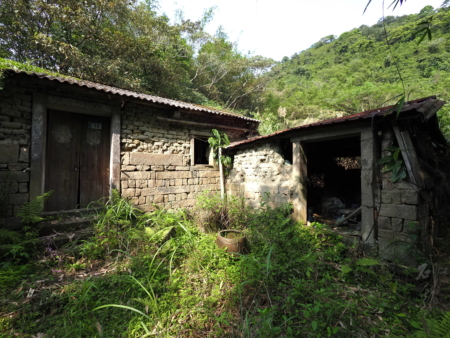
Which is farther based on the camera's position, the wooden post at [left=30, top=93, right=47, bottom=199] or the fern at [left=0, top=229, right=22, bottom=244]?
the wooden post at [left=30, top=93, right=47, bottom=199]

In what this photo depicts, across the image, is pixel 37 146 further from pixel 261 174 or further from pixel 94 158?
pixel 261 174

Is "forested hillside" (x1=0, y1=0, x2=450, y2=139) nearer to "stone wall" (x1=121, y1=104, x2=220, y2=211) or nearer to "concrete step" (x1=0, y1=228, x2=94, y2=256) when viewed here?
"stone wall" (x1=121, y1=104, x2=220, y2=211)

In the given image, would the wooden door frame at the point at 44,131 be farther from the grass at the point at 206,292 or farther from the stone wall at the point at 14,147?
the grass at the point at 206,292

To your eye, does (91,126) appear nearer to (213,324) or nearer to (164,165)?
(164,165)

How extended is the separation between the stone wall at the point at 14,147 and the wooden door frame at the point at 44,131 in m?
0.11

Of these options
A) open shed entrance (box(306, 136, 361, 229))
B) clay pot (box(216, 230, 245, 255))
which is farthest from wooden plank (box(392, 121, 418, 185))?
clay pot (box(216, 230, 245, 255))

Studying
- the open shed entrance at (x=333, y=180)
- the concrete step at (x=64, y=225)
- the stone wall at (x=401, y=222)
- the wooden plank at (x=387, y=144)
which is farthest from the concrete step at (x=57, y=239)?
the wooden plank at (x=387, y=144)

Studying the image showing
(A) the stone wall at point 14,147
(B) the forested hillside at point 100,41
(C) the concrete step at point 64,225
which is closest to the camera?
(A) the stone wall at point 14,147

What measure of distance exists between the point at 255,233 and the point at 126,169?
12.2 ft

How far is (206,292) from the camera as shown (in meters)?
3.17

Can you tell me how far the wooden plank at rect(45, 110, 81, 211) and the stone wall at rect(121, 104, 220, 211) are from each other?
1126mm

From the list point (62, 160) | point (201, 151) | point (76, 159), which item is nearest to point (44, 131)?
point (62, 160)

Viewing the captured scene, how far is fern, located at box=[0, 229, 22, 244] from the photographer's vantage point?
142 inches

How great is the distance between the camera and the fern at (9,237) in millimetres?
3614
